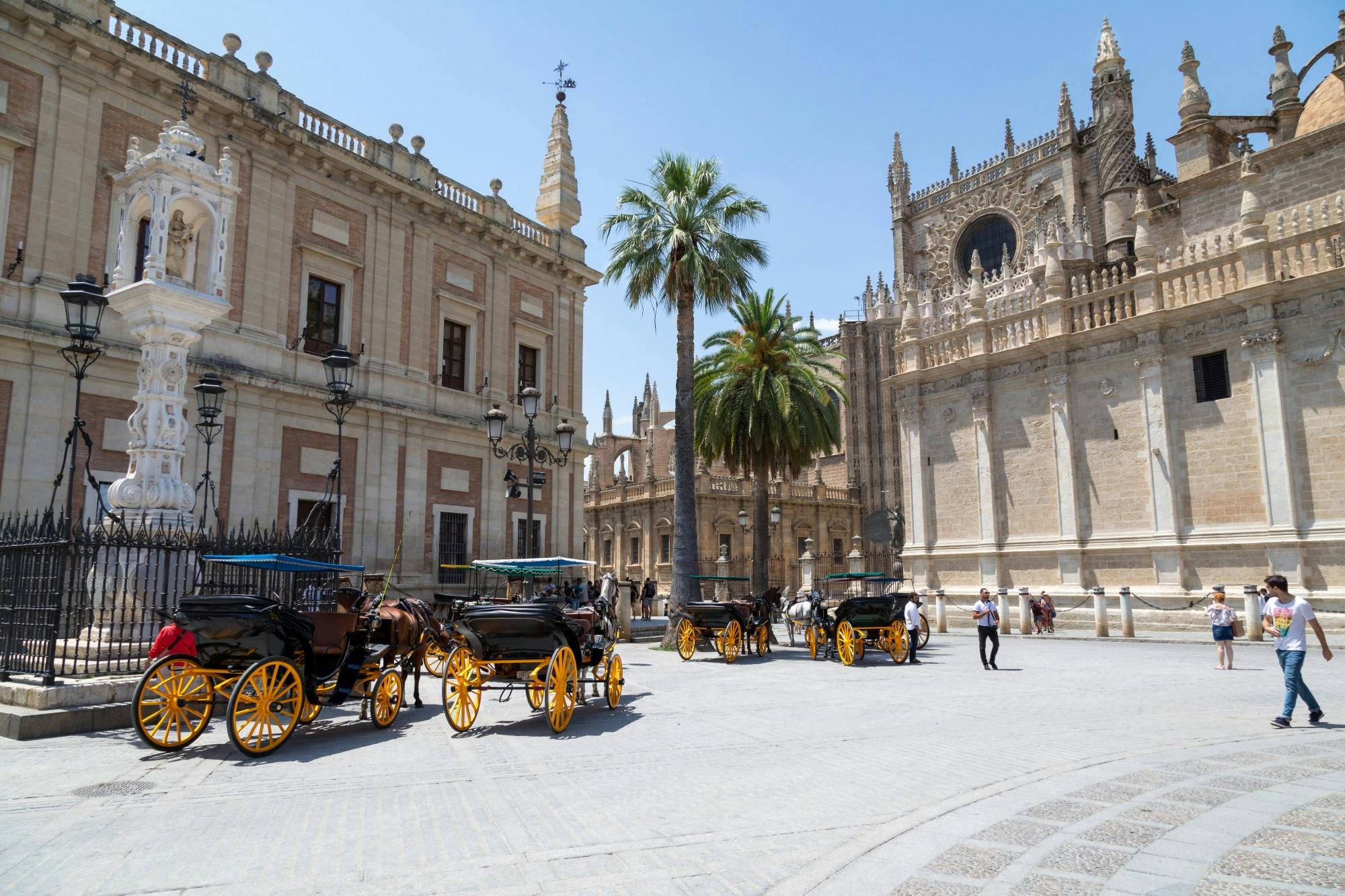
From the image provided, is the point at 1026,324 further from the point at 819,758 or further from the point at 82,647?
the point at 82,647

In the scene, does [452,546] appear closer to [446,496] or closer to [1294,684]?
[446,496]

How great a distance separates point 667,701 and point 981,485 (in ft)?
59.3

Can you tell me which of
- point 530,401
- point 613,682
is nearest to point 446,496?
point 530,401

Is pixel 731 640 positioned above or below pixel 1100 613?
below

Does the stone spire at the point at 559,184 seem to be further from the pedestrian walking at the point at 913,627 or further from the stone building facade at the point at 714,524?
the pedestrian walking at the point at 913,627

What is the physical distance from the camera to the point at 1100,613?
20531mm

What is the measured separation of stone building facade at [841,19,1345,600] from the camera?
1969 cm

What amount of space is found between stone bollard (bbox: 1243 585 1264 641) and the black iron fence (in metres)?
19.5

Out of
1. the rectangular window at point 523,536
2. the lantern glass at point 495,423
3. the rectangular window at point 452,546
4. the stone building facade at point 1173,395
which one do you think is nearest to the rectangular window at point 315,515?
the rectangular window at point 452,546

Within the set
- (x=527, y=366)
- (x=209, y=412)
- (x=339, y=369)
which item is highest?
(x=527, y=366)

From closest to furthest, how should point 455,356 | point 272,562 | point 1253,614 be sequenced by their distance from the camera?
point 272,562 → point 1253,614 → point 455,356

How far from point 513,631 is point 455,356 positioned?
17.6 meters

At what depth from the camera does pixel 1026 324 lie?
25.4 metres

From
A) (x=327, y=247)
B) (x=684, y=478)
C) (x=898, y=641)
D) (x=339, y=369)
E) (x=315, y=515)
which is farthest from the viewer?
(x=327, y=247)
